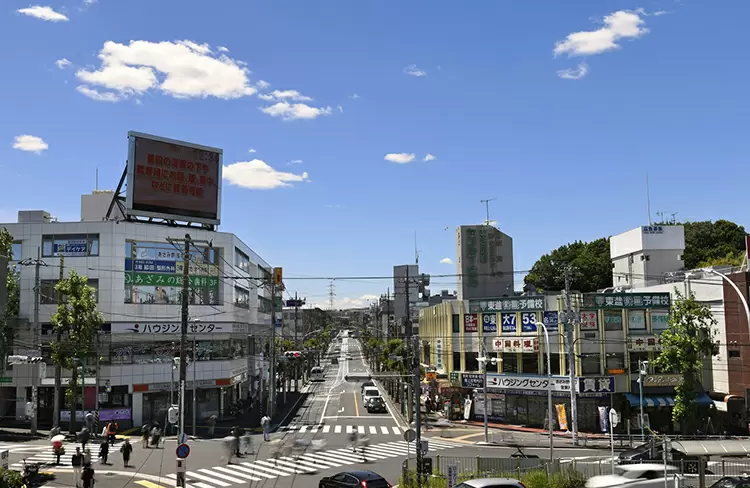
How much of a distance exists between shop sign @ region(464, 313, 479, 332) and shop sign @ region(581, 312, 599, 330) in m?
9.56

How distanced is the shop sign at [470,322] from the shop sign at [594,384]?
34.9 feet

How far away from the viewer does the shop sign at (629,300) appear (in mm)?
50375

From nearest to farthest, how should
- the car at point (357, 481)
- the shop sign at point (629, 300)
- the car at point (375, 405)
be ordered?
the car at point (357, 481) < the shop sign at point (629, 300) < the car at point (375, 405)

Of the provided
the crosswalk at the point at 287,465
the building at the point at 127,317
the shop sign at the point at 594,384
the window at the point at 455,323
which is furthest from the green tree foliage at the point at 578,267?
the crosswalk at the point at 287,465

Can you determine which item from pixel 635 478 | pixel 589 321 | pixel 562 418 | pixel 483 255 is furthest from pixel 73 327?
pixel 483 255

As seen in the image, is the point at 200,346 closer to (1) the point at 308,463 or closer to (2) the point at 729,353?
(1) the point at 308,463

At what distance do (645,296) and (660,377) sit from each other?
641 centimetres

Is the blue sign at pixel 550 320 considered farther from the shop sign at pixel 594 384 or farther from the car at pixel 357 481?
the car at pixel 357 481

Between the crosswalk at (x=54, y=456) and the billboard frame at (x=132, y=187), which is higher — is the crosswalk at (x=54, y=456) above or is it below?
below

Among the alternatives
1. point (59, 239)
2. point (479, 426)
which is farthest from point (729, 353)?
point (59, 239)

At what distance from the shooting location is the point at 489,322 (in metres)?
55.3

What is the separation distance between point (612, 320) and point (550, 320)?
189 inches

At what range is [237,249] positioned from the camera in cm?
6506

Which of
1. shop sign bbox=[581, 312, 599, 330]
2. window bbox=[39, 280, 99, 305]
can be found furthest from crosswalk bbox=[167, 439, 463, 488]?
window bbox=[39, 280, 99, 305]
